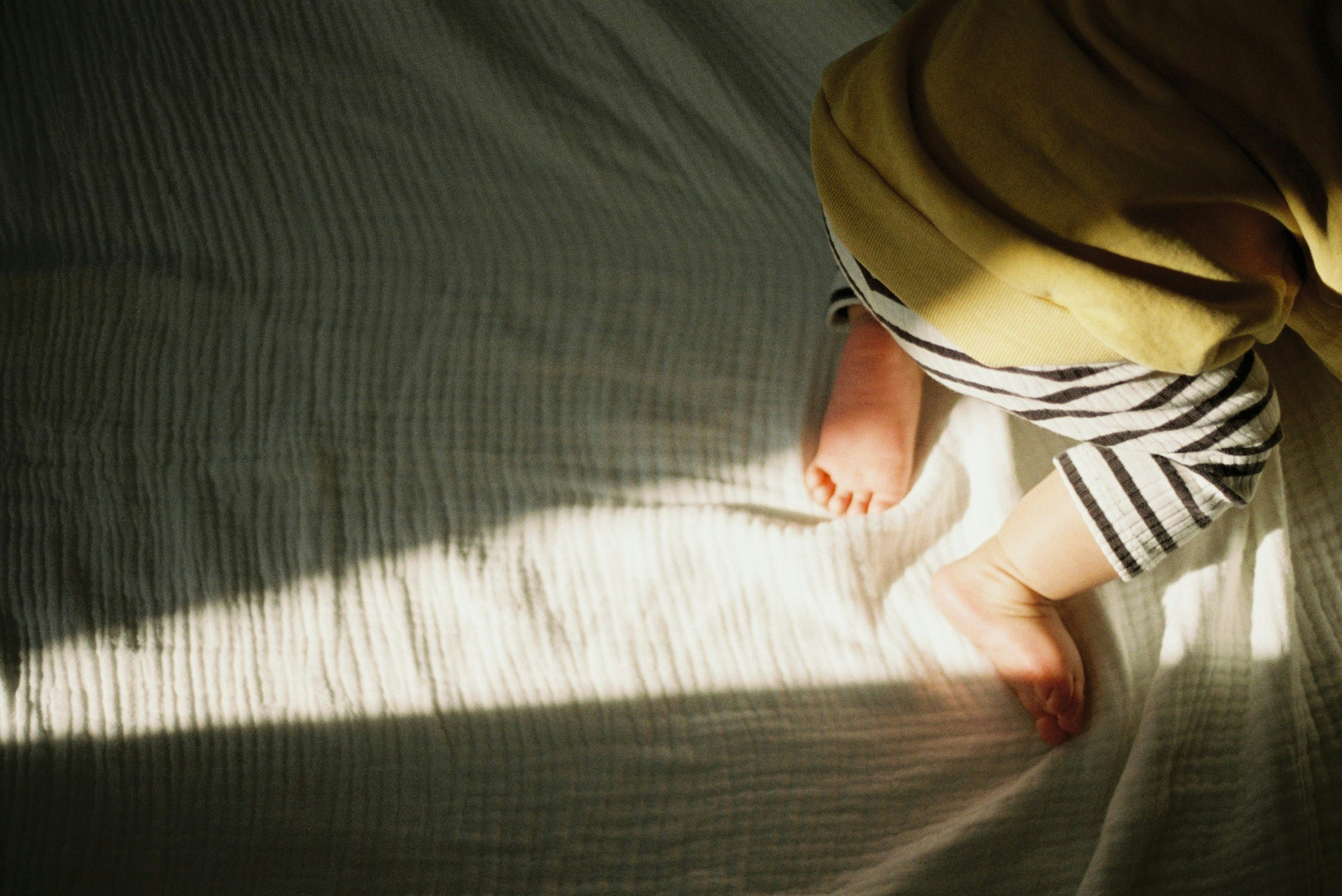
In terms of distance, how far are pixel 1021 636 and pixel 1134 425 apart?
6.7 inches

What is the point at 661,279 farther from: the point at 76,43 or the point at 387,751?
the point at 76,43

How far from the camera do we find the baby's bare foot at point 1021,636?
2.23 feet

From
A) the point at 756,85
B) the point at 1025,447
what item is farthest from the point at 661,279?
the point at 1025,447

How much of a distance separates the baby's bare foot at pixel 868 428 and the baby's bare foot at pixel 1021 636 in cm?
9

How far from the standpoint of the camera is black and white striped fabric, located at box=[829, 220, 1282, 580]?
58 cm

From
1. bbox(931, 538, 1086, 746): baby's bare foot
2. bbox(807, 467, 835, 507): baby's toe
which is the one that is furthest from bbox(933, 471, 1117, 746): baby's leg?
bbox(807, 467, 835, 507): baby's toe

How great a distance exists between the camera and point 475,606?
0.70 meters

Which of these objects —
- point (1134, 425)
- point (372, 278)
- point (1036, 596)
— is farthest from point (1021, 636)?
point (372, 278)

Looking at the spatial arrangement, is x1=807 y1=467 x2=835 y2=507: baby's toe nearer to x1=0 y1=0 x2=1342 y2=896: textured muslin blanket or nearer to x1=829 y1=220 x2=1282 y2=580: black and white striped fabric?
x1=0 y1=0 x2=1342 y2=896: textured muslin blanket

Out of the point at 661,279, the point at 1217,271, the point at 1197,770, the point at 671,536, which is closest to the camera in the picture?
the point at 1217,271

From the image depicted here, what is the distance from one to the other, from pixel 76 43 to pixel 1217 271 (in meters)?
0.95

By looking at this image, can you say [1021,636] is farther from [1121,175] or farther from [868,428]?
[1121,175]

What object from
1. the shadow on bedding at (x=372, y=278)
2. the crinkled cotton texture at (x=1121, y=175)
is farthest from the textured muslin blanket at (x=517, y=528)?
the crinkled cotton texture at (x=1121, y=175)

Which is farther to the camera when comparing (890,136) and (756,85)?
(756,85)
